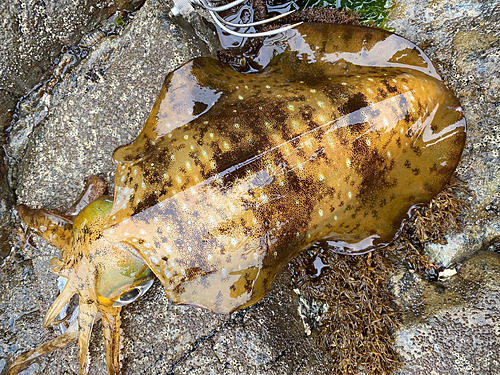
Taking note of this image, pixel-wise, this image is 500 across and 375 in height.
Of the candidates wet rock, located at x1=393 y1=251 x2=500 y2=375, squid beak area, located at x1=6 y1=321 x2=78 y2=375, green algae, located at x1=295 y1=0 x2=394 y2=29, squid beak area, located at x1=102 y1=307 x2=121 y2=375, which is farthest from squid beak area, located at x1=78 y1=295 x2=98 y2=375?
green algae, located at x1=295 y1=0 x2=394 y2=29

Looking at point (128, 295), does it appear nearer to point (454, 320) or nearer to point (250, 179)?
point (250, 179)

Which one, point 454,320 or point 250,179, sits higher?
point 250,179

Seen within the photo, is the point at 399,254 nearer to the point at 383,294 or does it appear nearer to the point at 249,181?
the point at 383,294

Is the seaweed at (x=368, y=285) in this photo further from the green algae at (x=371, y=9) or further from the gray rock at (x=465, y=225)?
the green algae at (x=371, y=9)

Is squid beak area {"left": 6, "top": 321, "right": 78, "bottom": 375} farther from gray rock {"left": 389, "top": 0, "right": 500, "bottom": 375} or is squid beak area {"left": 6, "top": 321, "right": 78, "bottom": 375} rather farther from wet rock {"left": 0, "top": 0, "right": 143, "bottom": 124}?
gray rock {"left": 389, "top": 0, "right": 500, "bottom": 375}

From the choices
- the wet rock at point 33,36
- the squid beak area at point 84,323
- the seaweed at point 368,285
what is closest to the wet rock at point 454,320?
the seaweed at point 368,285

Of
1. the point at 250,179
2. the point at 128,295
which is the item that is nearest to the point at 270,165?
the point at 250,179
